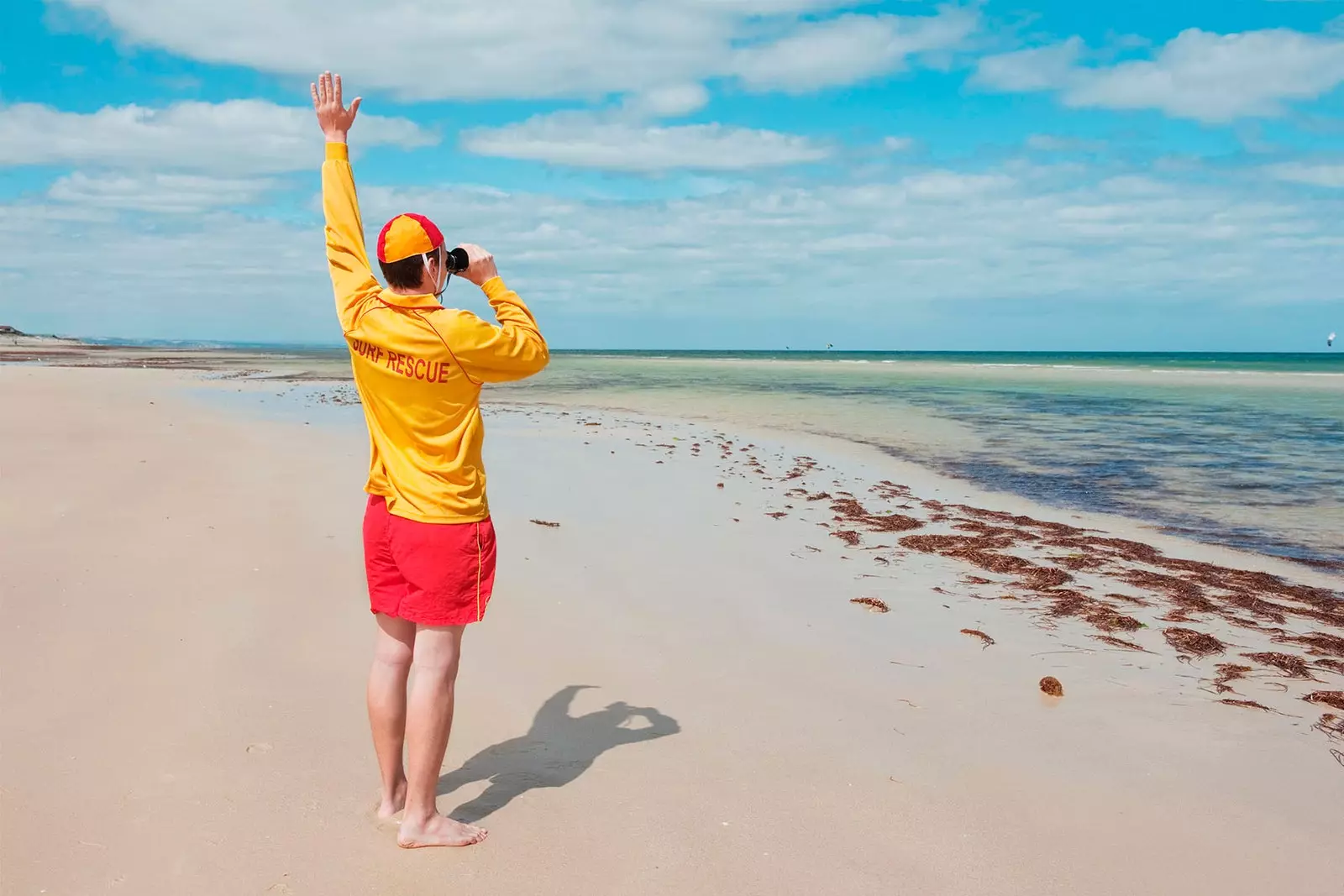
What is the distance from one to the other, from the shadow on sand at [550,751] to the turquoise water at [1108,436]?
6.90 metres

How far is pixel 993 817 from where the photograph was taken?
128 inches

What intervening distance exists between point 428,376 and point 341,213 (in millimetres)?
681

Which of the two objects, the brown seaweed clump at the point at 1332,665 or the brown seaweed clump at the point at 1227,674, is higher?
the brown seaweed clump at the point at 1227,674

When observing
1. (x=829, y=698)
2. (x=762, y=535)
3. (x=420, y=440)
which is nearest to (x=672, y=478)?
(x=762, y=535)

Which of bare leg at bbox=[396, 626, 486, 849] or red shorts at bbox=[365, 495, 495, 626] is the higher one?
red shorts at bbox=[365, 495, 495, 626]

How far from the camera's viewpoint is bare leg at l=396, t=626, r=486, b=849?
2.86 metres

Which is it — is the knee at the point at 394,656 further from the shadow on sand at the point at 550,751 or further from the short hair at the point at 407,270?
the short hair at the point at 407,270

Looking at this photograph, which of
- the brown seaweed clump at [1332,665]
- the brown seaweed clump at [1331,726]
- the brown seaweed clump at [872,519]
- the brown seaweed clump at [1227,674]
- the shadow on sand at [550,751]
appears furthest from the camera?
the brown seaweed clump at [872,519]

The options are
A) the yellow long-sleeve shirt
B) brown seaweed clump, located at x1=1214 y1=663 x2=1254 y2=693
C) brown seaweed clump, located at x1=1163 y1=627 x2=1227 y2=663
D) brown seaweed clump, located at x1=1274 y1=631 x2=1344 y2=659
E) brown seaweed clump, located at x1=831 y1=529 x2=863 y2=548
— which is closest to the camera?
the yellow long-sleeve shirt

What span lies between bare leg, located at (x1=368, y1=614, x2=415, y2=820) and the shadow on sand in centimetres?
25

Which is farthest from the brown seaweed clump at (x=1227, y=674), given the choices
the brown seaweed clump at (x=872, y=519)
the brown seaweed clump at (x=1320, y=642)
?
the brown seaweed clump at (x=872, y=519)

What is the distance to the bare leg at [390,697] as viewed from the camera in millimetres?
2961

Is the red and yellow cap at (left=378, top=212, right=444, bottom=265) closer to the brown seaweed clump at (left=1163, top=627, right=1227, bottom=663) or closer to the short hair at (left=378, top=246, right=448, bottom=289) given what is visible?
the short hair at (left=378, top=246, right=448, bottom=289)

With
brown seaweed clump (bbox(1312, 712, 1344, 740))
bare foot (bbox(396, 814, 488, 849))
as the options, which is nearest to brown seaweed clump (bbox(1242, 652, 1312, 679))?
brown seaweed clump (bbox(1312, 712, 1344, 740))
